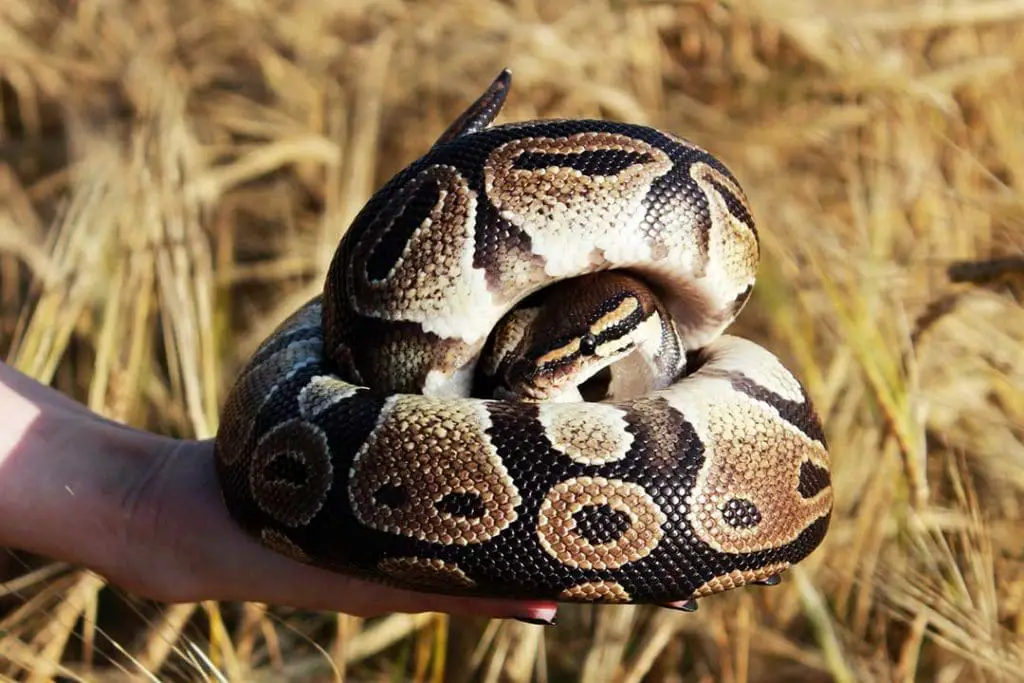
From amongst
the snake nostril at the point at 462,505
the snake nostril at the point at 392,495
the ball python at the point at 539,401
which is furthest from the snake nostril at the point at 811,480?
the snake nostril at the point at 392,495

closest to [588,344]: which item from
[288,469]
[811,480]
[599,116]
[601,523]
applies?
[601,523]

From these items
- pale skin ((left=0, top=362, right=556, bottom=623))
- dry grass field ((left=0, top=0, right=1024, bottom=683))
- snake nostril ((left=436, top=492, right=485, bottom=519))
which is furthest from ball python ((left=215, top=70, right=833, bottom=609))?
dry grass field ((left=0, top=0, right=1024, bottom=683))

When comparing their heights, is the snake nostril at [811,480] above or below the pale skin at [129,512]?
above

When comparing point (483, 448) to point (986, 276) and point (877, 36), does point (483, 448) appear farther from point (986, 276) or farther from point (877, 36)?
point (877, 36)

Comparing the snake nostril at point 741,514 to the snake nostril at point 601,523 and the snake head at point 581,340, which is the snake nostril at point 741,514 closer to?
the snake nostril at point 601,523

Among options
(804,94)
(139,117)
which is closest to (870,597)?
(804,94)

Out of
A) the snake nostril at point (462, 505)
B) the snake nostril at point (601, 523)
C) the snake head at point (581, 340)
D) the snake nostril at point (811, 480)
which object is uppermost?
the snake head at point (581, 340)

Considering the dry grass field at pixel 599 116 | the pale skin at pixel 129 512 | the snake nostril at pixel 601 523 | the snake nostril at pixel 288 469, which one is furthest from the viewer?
the dry grass field at pixel 599 116

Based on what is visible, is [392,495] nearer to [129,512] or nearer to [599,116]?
[129,512]
